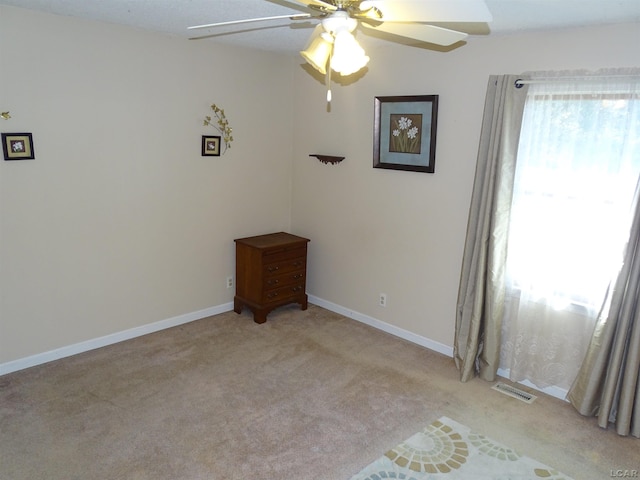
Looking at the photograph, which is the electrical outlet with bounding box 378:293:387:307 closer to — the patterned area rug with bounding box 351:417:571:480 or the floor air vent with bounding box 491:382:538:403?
the floor air vent with bounding box 491:382:538:403

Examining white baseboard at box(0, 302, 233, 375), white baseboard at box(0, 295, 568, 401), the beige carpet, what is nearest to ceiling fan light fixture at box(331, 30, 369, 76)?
the beige carpet

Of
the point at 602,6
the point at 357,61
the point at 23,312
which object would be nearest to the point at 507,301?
the point at 602,6

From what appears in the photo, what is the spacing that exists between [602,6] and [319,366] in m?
2.68

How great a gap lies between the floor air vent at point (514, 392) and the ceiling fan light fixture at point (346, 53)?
238cm

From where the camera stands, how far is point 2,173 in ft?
9.63

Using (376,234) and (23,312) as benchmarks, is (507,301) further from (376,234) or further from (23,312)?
(23,312)

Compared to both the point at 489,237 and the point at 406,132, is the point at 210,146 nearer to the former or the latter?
the point at 406,132

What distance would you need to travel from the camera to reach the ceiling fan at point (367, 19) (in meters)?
1.55

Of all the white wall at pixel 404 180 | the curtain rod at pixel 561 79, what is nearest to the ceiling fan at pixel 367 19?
the curtain rod at pixel 561 79

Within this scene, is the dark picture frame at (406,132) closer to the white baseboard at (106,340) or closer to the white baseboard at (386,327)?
the white baseboard at (386,327)

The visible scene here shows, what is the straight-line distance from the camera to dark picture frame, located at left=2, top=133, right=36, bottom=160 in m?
2.91

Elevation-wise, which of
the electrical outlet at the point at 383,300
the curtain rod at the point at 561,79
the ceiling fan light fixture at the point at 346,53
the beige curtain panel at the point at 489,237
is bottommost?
the electrical outlet at the point at 383,300

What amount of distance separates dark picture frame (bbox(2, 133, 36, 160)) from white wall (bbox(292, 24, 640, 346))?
2200mm

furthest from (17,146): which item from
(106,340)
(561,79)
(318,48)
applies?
(561,79)
